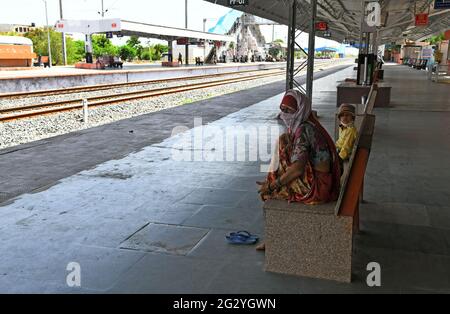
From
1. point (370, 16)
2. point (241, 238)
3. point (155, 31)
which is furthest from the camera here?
point (155, 31)

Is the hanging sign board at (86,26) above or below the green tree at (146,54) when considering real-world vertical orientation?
above

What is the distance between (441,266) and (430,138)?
22.3 ft

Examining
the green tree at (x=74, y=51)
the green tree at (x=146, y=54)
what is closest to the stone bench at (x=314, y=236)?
the green tree at (x=74, y=51)

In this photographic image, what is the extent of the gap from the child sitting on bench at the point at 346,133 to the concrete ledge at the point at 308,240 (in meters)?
1.96

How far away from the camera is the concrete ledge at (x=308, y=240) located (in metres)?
3.71

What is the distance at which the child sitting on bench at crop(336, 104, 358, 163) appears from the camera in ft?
18.5

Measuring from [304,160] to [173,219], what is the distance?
2117 millimetres

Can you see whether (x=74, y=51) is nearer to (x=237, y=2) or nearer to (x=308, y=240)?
(x=237, y=2)

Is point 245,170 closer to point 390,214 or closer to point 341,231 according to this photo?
point 390,214

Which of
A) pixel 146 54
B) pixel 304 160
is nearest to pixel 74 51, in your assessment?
pixel 146 54

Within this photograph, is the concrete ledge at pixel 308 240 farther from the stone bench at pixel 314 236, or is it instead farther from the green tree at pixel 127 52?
the green tree at pixel 127 52

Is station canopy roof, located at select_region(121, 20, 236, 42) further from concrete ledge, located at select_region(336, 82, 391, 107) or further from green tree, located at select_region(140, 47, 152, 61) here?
concrete ledge, located at select_region(336, 82, 391, 107)

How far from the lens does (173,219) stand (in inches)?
210

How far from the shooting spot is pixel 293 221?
12.4 feet
